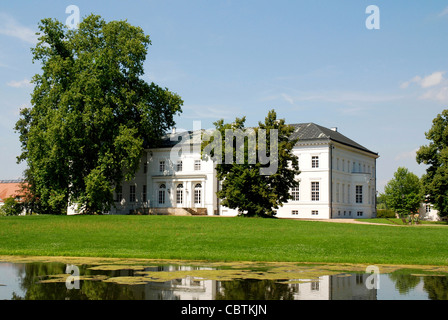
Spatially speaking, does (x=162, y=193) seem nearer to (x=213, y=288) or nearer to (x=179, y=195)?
(x=179, y=195)

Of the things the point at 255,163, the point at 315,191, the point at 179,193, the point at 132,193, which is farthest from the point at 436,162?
the point at 132,193

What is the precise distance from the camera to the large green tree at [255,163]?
156 ft

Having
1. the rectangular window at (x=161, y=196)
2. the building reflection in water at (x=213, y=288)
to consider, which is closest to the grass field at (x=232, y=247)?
the building reflection in water at (x=213, y=288)

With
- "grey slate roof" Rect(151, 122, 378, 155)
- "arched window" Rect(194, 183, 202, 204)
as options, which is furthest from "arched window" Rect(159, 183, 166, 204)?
"grey slate roof" Rect(151, 122, 378, 155)

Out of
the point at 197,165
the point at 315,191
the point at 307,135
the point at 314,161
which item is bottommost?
the point at 315,191

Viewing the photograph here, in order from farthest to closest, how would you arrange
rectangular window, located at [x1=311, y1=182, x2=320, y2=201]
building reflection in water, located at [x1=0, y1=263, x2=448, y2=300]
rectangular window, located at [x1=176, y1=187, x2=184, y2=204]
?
rectangular window, located at [x1=176, y1=187, x2=184, y2=204] → rectangular window, located at [x1=311, y1=182, x2=320, y2=201] → building reflection in water, located at [x1=0, y1=263, x2=448, y2=300]

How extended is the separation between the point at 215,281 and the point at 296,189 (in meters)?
54.3

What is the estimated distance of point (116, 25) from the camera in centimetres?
5697

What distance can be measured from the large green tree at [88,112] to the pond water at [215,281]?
1497 inches

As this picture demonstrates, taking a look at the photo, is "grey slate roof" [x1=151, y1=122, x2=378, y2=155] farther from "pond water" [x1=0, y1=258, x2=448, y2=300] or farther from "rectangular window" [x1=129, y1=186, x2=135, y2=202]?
"pond water" [x1=0, y1=258, x2=448, y2=300]

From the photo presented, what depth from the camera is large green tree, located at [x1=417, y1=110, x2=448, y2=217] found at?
6047 cm

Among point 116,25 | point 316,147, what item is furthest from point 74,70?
point 316,147

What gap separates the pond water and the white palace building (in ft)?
154

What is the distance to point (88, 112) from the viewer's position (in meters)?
53.7
